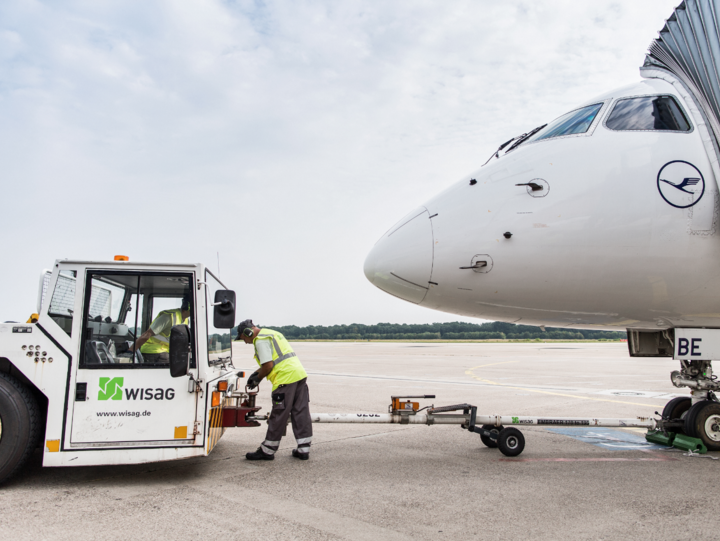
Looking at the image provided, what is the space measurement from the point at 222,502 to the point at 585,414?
7.35m

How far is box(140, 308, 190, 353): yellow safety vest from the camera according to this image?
5301 millimetres

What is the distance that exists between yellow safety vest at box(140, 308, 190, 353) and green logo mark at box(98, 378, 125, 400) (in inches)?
14.9

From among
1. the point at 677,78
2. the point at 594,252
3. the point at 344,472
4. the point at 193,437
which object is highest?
the point at 677,78

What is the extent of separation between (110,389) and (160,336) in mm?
703

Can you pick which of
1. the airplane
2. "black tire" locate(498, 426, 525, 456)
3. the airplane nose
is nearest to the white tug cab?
the airplane nose

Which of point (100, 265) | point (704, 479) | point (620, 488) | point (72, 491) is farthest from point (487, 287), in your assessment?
point (72, 491)

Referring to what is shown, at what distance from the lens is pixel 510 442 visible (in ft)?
21.3

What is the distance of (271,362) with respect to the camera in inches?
243

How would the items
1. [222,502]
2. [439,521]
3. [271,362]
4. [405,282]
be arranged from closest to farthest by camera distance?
[439,521] < [222,502] < [405,282] < [271,362]

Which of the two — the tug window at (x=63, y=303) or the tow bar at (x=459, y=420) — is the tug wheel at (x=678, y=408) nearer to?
A: the tow bar at (x=459, y=420)

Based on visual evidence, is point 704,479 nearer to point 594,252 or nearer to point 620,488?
point 620,488

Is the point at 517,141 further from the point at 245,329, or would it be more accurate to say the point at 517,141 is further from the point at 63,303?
the point at 63,303

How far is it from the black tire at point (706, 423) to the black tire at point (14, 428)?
7534mm

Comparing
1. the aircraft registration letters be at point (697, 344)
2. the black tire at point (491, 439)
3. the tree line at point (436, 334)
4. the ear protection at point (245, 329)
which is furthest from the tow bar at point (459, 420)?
the tree line at point (436, 334)
